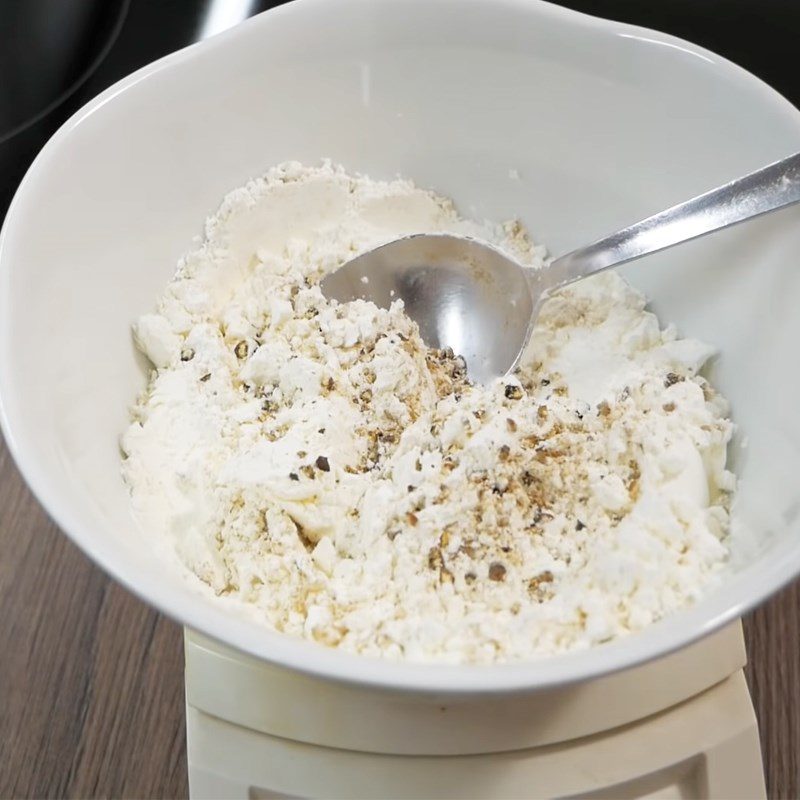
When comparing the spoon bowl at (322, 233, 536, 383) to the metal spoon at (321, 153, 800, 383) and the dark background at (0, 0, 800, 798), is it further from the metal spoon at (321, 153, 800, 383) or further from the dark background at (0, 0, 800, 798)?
the dark background at (0, 0, 800, 798)

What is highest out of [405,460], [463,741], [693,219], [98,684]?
[693,219]

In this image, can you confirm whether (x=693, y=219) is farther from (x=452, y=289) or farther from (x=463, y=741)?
(x=463, y=741)

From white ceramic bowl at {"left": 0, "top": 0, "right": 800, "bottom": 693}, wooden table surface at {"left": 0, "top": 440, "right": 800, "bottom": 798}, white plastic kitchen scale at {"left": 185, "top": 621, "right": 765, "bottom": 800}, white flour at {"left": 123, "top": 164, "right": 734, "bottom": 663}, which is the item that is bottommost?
wooden table surface at {"left": 0, "top": 440, "right": 800, "bottom": 798}

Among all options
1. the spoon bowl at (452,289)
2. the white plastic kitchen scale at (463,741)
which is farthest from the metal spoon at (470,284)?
the white plastic kitchen scale at (463,741)

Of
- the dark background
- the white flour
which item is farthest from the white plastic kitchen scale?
the dark background

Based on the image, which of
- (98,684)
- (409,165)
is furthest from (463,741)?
(409,165)

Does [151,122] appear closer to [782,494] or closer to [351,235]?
[351,235]
